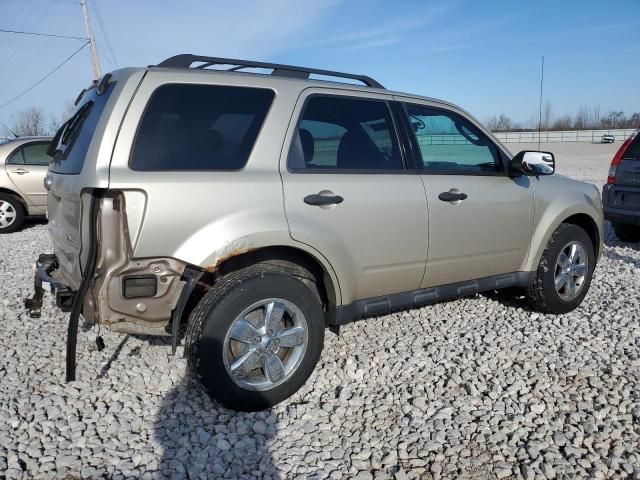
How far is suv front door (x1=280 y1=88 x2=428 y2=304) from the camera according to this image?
9.70 feet

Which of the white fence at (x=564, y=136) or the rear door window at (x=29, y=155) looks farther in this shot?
the white fence at (x=564, y=136)

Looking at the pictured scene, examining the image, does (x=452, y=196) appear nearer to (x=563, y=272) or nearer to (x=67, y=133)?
(x=563, y=272)

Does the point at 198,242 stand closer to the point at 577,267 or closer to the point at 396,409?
the point at 396,409

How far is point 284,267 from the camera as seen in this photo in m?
3.07

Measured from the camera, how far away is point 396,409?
9.70 feet

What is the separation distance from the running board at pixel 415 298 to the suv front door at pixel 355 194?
0.18 ft

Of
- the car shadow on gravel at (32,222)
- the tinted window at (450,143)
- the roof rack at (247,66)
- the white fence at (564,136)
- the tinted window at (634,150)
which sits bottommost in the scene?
the white fence at (564,136)

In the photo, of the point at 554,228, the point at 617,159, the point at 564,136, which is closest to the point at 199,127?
the point at 554,228

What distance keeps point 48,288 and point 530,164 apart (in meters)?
3.46

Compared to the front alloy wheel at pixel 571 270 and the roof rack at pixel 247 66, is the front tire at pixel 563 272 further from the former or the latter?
the roof rack at pixel 247 66

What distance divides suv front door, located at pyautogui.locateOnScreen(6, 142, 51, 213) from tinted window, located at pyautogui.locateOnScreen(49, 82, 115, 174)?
6.07m

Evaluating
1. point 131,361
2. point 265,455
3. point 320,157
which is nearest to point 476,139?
point 320,157

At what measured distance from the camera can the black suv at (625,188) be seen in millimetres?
6480

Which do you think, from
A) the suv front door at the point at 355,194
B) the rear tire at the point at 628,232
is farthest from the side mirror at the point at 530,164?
A: the rear tire at the point at 628,232
